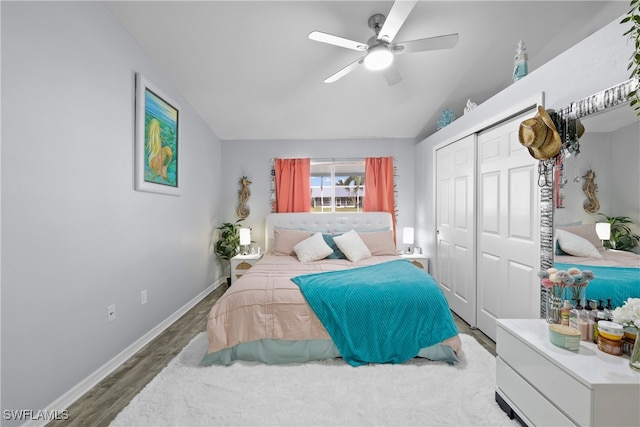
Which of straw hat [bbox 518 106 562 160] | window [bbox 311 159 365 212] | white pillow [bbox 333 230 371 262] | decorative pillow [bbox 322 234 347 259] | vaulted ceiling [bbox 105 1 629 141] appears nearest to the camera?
straw hat [bbox 518 106 562 160]

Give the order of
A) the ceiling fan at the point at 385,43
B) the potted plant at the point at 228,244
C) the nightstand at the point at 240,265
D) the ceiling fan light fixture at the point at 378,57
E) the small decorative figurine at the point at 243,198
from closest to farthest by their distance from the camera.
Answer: the ceiling fan at the point at 385,43 → the ceiling fan light fixture at the point at 378,57 → the nightstand at the point at 240,265 → the potted plant at the point at 228,244 → the small decorative figurine at the point at 243,198

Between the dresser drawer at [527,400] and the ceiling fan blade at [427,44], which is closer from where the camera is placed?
the dresser drawer at [527,400]

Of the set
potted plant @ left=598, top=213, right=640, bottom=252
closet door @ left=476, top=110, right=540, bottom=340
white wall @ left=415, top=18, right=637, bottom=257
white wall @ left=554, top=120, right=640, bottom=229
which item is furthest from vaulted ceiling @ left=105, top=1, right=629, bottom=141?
potted plant @ left=598, top=213, right=640, bottom=252

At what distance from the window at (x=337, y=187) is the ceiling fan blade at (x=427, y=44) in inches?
102

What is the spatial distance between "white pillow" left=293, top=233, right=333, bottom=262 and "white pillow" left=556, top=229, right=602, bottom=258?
230cm

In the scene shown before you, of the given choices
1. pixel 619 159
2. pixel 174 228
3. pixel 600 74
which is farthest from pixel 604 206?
pixel 174 228

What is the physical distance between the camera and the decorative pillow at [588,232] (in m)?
1.60

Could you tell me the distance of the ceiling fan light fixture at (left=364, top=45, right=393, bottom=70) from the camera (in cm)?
218

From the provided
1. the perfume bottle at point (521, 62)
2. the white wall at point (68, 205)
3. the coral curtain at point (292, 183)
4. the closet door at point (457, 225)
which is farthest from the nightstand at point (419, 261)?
the white wall at point (68, 205)

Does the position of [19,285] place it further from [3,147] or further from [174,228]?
[174,228]

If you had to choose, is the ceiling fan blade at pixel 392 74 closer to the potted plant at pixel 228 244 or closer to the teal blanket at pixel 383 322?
the teal blanket at pixel 383 322

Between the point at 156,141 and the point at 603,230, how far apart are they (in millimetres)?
3450

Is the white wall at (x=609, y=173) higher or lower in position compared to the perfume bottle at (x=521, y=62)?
lower

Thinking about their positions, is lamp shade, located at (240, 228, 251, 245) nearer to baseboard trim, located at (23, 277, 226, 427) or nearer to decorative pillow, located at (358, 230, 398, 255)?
baseboard trim, located at (23, 277, 226, 427)
